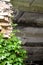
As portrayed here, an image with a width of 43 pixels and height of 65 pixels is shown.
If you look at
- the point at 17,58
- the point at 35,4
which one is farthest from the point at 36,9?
the point at 17,58

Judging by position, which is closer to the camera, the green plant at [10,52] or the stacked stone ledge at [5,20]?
the green plant at [10,52]

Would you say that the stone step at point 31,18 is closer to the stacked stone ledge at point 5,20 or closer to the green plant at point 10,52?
the stacked stone ledge at point 5,20

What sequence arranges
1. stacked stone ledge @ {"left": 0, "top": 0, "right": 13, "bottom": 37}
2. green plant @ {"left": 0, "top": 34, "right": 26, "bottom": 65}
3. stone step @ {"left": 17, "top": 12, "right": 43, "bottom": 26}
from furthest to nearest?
stone step @ {"left": 17, "top": 12, "right": 43, "bottom": 26}
stacked stone ledge @ {"left": 0, "top": 0, "right": 13, "bottom": 37}
green plant @ {"left": 0, "top": 34, "right": 26, "bottom": 65}

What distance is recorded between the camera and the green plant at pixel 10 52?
218cm

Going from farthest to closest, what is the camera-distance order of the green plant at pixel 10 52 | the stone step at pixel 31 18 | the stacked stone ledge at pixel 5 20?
the stone step at pixel 31 18 < the stacked stone ledge at pixel 5 20 < the green plant at pixel 10 52

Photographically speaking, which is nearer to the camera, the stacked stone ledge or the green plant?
the green plant

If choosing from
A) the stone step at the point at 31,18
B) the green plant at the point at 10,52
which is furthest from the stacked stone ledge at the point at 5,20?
the stone step at the point at 31,18

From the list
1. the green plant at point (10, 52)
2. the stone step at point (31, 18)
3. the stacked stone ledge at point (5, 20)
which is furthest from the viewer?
the stone step at point (31, 18)

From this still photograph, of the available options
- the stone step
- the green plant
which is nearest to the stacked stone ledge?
the green plant

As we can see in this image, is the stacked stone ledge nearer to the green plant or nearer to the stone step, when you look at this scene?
the green plant

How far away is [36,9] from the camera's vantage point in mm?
3387

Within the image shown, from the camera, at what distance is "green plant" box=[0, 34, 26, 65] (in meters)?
2.18

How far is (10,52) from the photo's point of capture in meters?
2.28

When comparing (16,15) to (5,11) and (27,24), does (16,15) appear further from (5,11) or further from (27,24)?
(5,11)
